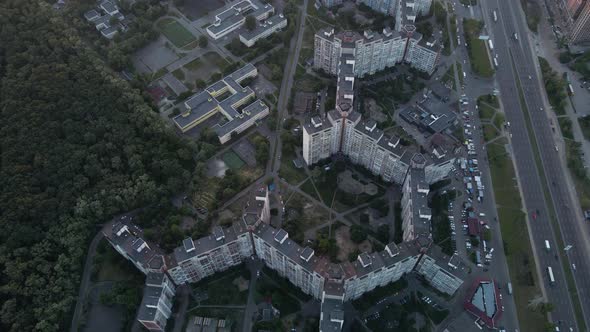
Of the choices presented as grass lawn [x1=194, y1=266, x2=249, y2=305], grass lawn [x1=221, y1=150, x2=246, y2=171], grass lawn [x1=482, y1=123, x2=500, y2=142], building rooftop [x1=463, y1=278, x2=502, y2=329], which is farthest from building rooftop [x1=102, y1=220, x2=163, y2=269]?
grass lawn [x1=482, y1=123, x2=500, y2=142]

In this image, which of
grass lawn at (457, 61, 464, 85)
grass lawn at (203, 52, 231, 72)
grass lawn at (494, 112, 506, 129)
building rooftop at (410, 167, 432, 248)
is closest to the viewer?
building rooftop at (410, 167, 432, 248)

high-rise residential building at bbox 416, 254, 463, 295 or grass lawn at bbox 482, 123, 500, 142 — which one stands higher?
grass lawn at bbox 482, 123, 500, 142

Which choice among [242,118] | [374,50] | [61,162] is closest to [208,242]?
[242,118]

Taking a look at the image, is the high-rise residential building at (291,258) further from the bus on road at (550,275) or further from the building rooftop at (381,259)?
the bus on road at (550,275)

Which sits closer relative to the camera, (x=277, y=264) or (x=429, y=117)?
(x=277, y=264)

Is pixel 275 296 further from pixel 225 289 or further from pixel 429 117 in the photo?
pixel 429 117

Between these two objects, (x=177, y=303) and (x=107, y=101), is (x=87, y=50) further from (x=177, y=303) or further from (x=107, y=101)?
(x=177, y=303)

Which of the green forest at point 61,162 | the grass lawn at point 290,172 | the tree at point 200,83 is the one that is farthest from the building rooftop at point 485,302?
the tree at point 200,83

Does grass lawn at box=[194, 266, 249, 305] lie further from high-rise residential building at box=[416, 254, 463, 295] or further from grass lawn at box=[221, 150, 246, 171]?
high-rise residential building at box=[416, 254, 463, 295]
